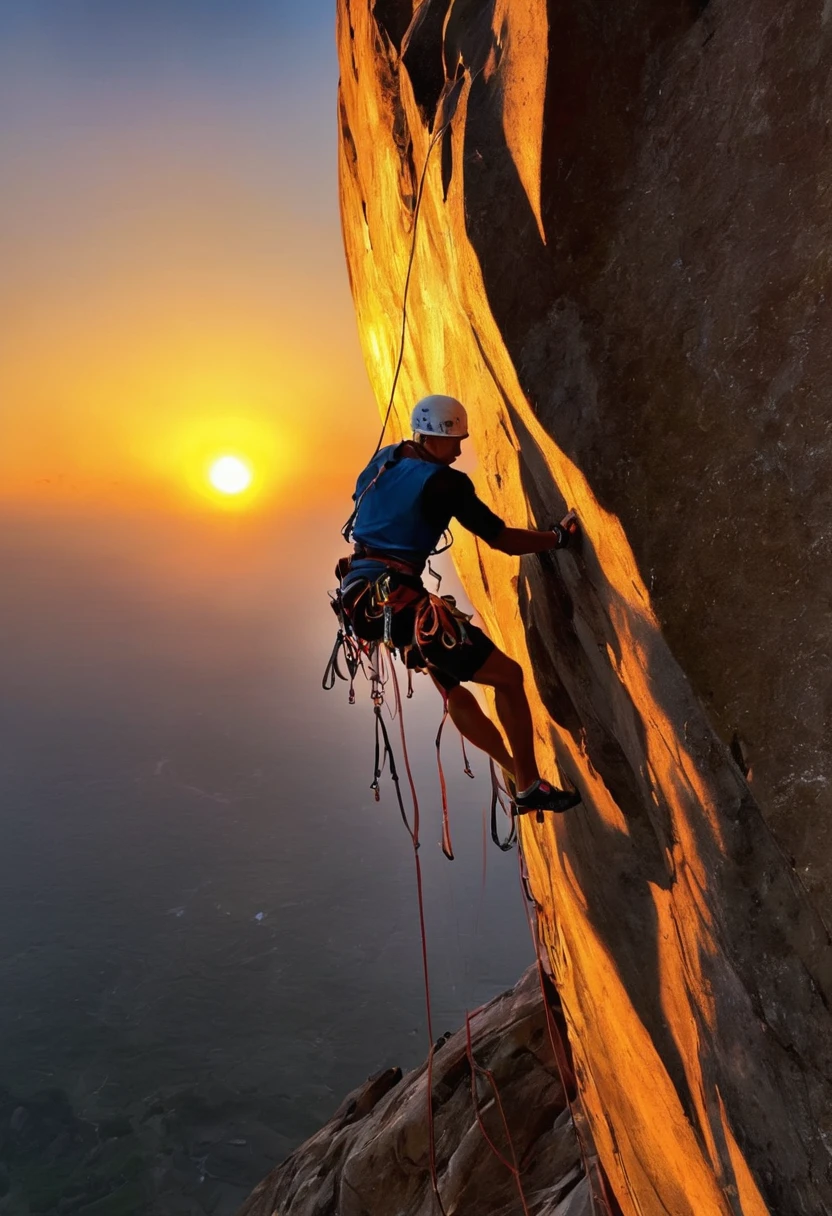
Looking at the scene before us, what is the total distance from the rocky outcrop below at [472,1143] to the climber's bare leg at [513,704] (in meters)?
6.18

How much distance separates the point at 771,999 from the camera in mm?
2338

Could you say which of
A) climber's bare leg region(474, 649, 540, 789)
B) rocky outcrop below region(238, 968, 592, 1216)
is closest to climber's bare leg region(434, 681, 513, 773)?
climber's bare leg region(474, 649, 540, 789)

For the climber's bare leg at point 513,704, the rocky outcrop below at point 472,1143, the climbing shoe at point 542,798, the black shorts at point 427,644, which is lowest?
the rocky outcrop below at point 472,1143

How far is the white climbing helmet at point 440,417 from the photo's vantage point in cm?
394

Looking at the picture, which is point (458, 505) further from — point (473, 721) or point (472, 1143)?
point (472, 1143)

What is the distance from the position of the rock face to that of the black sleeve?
40cm

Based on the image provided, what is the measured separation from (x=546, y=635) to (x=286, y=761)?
119 m

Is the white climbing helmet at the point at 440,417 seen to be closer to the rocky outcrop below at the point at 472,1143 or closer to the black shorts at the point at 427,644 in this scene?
the black shorts at the point at 427,644

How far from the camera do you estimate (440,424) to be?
3.96 meters

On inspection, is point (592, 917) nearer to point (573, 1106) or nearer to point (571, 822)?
point (571, 822)

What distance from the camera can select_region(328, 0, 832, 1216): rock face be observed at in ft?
6.93

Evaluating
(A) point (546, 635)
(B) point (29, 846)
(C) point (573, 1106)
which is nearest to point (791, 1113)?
(A) point (546, 635)

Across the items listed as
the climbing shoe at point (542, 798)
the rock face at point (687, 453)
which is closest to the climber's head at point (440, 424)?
the rock face at point (687, 453)

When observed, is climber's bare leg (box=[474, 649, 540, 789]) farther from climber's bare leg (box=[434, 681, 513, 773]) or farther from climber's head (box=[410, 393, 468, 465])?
climber's head (box=[410, 393, 468, 465])
